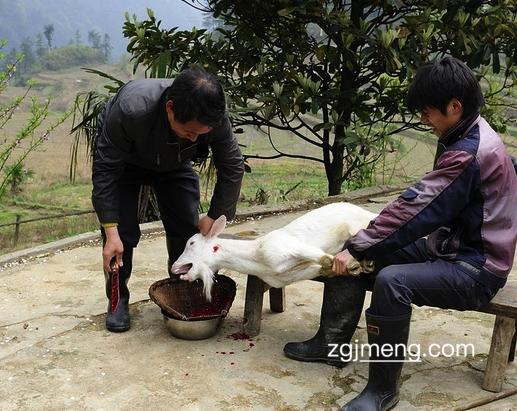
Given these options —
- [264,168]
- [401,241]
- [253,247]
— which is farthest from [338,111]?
[264,168]

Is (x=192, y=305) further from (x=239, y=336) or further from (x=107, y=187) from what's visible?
(x=107, y=187)

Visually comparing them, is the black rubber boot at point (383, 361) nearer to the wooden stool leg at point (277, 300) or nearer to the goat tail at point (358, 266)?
the goat tail at point (358, 266)

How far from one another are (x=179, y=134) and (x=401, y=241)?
114 cm

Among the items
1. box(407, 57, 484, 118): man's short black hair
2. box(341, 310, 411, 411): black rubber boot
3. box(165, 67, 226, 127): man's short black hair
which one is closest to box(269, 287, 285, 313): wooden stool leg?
box(341, 310, 411, 411): black rubber boot

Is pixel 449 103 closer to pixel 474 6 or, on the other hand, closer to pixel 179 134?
pixel 179 134

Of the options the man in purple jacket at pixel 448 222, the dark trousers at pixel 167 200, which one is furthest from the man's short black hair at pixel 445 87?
the dark trousers at pixel 167 200

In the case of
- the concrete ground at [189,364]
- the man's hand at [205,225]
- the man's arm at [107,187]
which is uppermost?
the man's arm at [107,187]

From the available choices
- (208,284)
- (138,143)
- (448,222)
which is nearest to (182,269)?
(208,284)

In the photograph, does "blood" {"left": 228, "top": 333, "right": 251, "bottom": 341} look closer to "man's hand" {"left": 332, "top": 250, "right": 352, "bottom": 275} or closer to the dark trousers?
the dark trousers

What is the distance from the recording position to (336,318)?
3.13 meters

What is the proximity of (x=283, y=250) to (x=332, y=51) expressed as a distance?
10.8 feet

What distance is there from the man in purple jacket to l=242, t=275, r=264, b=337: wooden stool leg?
84cm

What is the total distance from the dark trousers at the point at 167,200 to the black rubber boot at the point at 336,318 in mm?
944

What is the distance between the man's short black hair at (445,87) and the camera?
102 inches
